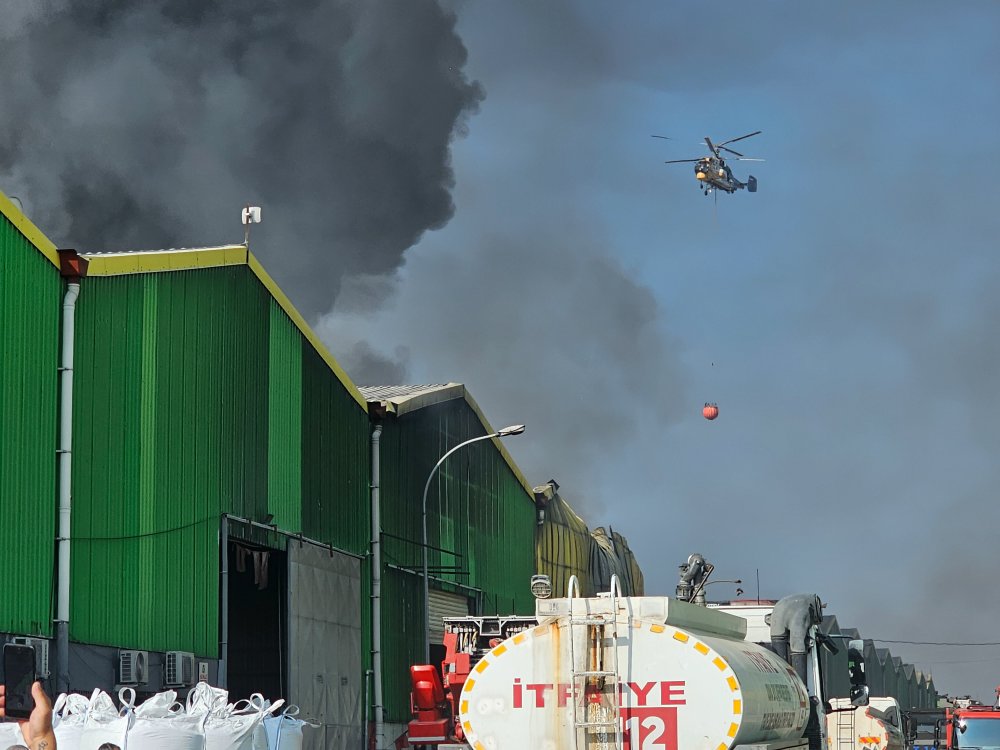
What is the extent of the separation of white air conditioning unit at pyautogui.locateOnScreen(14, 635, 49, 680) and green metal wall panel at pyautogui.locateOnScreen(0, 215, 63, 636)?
0.60 ft

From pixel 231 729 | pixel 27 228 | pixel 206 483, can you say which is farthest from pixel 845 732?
pixel 231 729

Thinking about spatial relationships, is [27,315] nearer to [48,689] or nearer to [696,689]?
[48,689]

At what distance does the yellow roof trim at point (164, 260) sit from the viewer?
25.8 metres

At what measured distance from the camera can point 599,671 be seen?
13.9 meters

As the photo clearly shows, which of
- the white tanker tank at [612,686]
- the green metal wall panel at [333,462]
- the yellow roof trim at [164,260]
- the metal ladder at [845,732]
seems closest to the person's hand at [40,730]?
the white tanker tank at [612,686]

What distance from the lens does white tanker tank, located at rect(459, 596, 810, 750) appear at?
1375 cm

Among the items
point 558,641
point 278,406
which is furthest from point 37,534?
point 558,641

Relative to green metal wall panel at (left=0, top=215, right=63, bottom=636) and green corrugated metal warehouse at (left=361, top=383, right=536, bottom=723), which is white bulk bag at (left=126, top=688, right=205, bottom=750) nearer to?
green metal wall panel at (left=0, top=215, right=63, bottom=636)

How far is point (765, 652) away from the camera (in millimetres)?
16344

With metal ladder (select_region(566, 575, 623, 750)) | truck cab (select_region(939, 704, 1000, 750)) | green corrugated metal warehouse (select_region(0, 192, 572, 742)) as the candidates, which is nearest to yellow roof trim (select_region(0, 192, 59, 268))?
green corrugated metal warehouse (select_region(0, 192, 572, 742))

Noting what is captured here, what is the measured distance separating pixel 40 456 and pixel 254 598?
10.5 metres

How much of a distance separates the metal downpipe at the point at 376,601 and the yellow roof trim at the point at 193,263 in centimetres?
329

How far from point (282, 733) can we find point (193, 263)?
43.6 ft

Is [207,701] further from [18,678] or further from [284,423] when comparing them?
[284,423]
